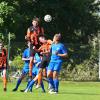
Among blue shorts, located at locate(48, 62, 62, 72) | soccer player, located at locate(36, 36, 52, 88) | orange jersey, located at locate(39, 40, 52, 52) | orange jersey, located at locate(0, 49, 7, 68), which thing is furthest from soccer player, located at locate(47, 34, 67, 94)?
orange jersey, located at locate(0, 49, 7, 68)

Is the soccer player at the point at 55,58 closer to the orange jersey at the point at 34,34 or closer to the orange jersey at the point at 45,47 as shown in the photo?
the orange jersey at the point at 45,47

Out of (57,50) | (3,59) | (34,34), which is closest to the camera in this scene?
(57,50)

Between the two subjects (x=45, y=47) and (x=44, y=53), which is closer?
(x=44, y=53)

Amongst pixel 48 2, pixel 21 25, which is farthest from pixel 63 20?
pixel 21 25

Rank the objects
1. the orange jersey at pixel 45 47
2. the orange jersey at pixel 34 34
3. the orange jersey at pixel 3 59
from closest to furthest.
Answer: the orange jersey at pixel 45 47 → the orange jersey at pixel 34 34 → the orange jersey at pixel 3 59

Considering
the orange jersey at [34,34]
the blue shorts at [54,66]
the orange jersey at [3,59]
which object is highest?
the orange jersey at [34,34]

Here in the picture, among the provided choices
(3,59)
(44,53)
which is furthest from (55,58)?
(3,59)

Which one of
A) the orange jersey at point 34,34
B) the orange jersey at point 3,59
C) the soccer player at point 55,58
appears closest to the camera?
the soccer player at point 55,58

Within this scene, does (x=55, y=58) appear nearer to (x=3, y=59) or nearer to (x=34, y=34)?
(x=34, y=34)

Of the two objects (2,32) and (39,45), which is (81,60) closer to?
(2,32)

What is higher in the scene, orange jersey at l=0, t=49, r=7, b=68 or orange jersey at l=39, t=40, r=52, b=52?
orange jersey at l=39, t=40, r=52, b=52

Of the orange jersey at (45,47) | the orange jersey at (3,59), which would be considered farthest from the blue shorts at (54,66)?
the orange jersey at (3,59)

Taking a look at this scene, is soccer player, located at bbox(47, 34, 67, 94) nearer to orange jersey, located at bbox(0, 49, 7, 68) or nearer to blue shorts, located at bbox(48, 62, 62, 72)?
blue shorts, located at bbox(48, 62, 62, 72)

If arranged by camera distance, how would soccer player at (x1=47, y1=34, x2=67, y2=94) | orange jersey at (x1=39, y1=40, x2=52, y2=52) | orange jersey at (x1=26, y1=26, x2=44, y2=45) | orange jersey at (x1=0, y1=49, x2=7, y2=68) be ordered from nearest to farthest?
soccer player at (x1=47, y1=34, x2=67, y2=94) < orange jersey at (x1=39, y1=40, x2=52, y2=52) < orange jersey at (x1=26, y1=26, x2=44, y2=45) < orange jersey at (x1=0, y1=49, x2=7, y2=68)
